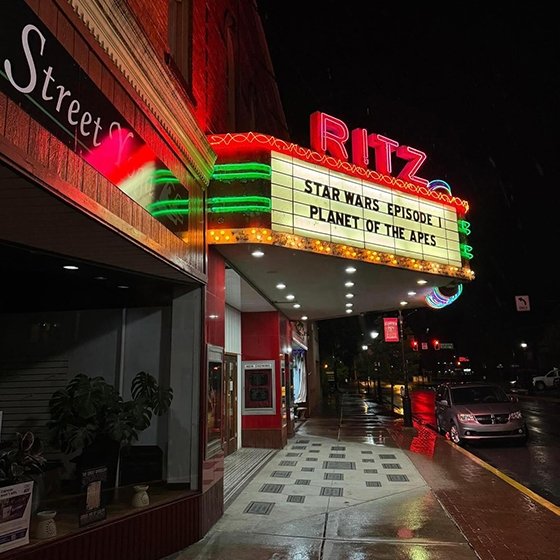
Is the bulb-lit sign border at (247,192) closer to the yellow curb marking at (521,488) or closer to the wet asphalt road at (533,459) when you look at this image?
the yellow curb marking at (521,488)

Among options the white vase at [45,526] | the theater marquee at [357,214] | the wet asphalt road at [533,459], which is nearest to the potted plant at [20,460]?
the white vase at [45,526]

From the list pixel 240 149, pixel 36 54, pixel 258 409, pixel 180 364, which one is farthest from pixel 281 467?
pixel 36 54

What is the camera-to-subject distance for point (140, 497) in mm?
5375

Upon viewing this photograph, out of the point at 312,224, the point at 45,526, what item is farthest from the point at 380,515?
the point at 312,224

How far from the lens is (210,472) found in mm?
6500

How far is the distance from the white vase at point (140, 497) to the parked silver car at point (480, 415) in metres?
10.2

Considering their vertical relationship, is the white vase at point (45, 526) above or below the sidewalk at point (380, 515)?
above

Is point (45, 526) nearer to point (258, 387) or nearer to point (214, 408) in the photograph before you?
point (214, 408)

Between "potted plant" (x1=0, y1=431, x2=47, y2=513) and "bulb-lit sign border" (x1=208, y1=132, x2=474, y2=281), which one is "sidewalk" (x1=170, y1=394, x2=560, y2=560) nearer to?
"potted plant" (x1=0, y1=431, x2=47, y2=513)

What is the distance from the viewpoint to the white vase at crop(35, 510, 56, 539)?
170 inches

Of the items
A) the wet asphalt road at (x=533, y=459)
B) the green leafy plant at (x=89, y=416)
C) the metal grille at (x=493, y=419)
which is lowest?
the wet asphalt road at (x=533, y=459)

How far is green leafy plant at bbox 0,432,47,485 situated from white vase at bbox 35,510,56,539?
409mm

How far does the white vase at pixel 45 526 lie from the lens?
4.32m

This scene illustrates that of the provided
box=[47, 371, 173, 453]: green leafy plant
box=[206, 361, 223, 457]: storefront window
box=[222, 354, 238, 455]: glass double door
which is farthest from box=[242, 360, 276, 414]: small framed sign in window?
box=[47, 371, 173, 453]: green leafy plant
